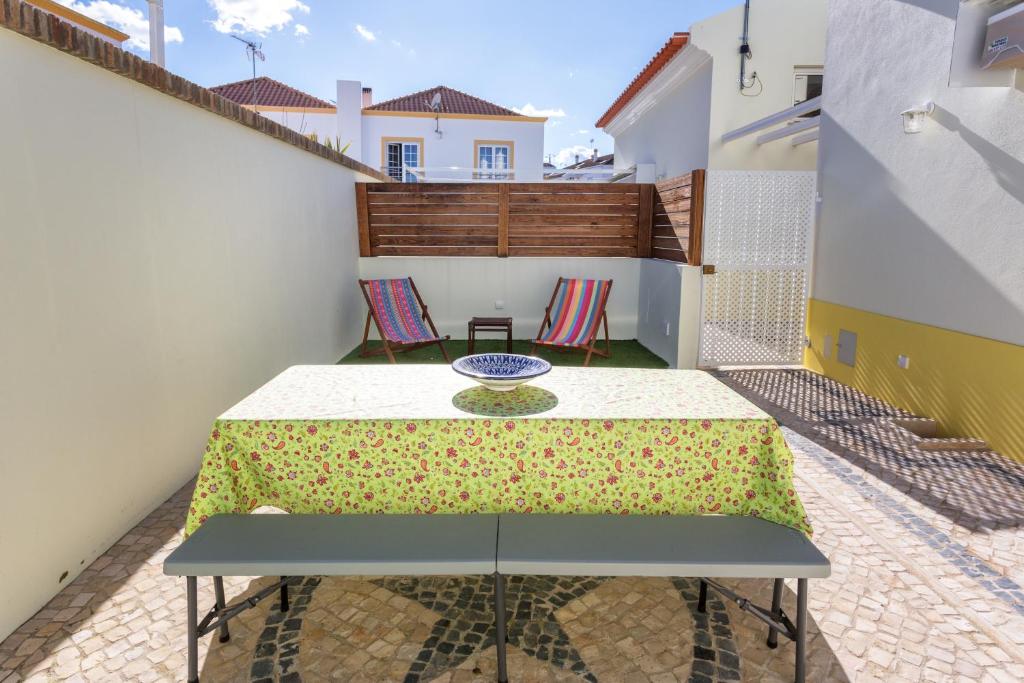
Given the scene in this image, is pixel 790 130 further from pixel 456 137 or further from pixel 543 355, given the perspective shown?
pixel 456 137

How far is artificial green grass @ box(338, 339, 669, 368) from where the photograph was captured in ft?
24.2

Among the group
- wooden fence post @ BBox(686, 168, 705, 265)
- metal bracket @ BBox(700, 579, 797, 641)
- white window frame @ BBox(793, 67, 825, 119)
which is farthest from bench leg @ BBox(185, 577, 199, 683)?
white window frame @ BBox(793, 67, 825, 119)

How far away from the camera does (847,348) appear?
6.36m

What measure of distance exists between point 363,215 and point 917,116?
6.50 m

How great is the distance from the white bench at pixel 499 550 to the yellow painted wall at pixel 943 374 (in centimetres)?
334

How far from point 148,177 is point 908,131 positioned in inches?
229

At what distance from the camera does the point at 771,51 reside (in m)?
8.24

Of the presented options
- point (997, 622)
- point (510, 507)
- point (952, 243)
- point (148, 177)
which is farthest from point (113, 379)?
point (952, 243)

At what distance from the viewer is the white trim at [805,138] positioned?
8.09 m

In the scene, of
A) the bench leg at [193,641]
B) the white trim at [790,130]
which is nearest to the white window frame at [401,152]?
the white trim at [790,130]

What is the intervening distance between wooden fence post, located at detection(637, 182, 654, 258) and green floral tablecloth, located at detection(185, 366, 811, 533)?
20.6 ft

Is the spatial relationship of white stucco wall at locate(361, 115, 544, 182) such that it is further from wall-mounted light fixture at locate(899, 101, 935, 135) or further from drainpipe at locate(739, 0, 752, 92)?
wall-mounted light fixture at locate(899, 101, 935, 135)

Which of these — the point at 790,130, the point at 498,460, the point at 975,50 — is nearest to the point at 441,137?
the point at 790,130

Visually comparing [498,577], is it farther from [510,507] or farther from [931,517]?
[931,517]
